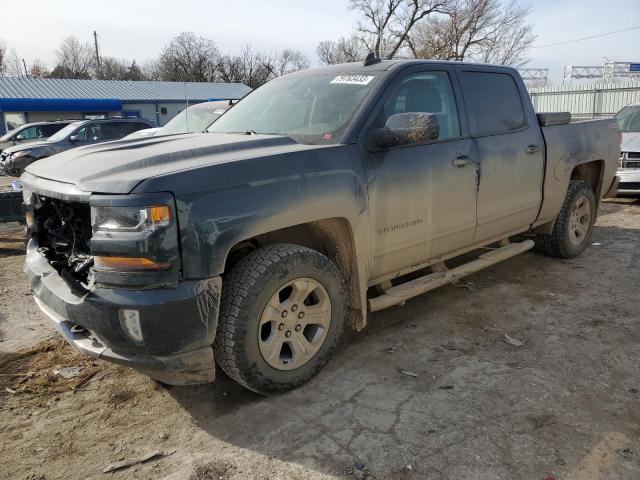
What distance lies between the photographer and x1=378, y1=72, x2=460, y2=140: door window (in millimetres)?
3635

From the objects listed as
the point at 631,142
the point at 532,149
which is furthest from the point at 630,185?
the point at 532,149

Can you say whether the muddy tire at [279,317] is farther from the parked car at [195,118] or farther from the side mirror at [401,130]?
the parked car at [195,118]

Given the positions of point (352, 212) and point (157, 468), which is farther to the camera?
point (352, 212)

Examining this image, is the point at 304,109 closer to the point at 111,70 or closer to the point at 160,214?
the point at 160,214

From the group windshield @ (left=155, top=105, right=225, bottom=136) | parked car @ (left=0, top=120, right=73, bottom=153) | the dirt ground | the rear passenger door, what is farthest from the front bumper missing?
parked car @ (left=0, top=120, right=73, bottom=153)

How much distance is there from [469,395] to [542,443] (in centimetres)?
52

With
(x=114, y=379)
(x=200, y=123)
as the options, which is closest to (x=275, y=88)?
(x=114, y=379)

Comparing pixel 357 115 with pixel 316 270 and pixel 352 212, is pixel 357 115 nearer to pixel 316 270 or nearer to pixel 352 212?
pixel 352 212

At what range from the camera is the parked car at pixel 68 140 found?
13359 millimetres

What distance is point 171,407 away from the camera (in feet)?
10.0

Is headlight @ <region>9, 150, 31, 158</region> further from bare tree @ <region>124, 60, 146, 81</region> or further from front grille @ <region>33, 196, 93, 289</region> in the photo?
bare tree @ <region>124, 60, 146, 81</region>

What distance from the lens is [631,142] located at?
9.01 metres

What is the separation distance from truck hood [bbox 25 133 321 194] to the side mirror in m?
0.40

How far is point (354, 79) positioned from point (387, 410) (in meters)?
2.19
